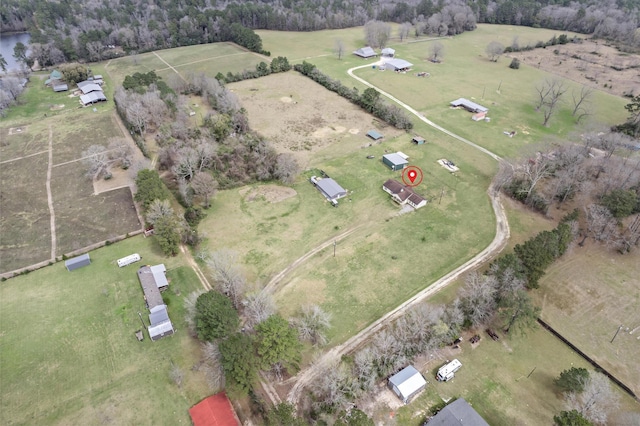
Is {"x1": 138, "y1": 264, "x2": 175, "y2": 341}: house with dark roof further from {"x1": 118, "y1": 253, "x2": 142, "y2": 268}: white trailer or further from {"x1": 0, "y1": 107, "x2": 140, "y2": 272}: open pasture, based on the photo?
{"x1": 0, "y1": 107, "x2": 140, "y2": 272}: open pasture

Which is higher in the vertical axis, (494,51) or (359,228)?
(494,51)

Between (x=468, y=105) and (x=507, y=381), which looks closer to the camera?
(x=507, y=381)

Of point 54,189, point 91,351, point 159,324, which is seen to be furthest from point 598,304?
point 54,189

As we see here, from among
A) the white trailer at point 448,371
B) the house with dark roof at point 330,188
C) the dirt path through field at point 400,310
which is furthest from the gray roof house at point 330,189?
the white trailer at point 448,371

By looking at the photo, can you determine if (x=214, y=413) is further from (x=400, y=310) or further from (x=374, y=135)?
(x=374, y=135)

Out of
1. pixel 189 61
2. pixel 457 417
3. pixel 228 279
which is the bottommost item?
pixel 457 417

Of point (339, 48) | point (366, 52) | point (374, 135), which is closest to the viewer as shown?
point (374, 135)

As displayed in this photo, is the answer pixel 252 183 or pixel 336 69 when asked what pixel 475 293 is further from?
pixel 336 69
